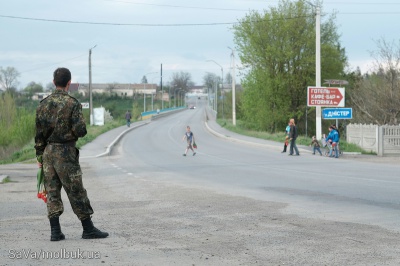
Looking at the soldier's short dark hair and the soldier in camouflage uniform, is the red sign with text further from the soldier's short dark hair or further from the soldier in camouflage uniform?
the soldier in camouflage uniform

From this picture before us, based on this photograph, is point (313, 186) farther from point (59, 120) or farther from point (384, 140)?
point (384, 140)

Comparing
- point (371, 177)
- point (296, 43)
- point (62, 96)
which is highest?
point (296, 43)

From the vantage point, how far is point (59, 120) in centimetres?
731

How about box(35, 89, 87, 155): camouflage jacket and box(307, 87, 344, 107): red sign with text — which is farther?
box(307, 87, 344, 107): red sign with text

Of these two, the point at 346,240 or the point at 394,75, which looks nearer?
the point at 346,240

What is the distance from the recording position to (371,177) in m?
18.0

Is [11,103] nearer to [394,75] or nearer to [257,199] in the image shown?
[394,75]

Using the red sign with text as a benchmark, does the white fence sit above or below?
below

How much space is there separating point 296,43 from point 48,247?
49911mm

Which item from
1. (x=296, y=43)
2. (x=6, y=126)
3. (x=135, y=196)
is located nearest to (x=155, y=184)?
(x=135, y=196)

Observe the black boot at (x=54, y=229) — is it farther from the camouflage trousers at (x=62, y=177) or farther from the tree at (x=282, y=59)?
the tree at (x=282, y=59)

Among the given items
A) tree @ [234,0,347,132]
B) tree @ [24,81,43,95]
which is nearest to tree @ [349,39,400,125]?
tree @ [234,0,347,132]

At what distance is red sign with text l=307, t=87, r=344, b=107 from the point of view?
37.1m

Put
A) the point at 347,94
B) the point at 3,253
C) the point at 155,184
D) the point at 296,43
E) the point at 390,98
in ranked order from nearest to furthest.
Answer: the point at 3,253
the point at 155,184
the point at 390,98
the point at 296,43
the point at 347,94
